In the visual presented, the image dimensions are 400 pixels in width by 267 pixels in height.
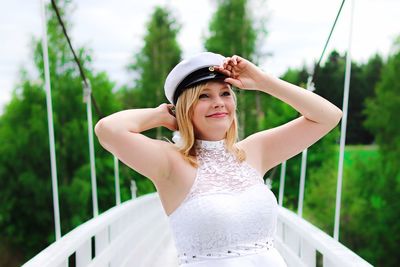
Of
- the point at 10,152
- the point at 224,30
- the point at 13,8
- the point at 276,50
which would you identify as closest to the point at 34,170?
the point at 10,152

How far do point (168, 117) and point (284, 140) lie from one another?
0.38m

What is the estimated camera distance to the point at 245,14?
17.2m

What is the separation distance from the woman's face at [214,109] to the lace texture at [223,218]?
5.3 inches

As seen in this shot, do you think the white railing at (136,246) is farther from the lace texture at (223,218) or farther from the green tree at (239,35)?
the green tree at (239,35)

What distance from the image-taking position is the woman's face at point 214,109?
5.05 feet

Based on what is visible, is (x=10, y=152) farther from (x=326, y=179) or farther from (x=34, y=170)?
(x=326, y=179)

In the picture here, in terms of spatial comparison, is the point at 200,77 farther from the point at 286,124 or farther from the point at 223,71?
the point at 286,124

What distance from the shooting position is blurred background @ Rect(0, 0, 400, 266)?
16.5 metres

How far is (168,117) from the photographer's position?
161cm

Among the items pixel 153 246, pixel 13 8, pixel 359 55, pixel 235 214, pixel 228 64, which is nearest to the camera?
pixel 235 214

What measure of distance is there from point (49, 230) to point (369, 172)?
10286 mm

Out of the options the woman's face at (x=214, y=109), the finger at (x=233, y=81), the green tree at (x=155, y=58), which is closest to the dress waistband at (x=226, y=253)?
the woman's face at (x=214, y=109)

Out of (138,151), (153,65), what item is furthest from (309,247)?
(153,65)

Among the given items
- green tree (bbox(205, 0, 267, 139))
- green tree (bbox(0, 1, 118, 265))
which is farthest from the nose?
green tree (bbox(205, 0, 267, 139))
